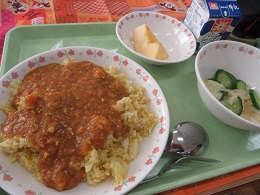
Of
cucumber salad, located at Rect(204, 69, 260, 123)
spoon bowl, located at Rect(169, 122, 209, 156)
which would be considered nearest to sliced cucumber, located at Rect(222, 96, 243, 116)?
cucumber salad, located at Rect(204, 69, 260, 123)

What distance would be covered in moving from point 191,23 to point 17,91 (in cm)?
153

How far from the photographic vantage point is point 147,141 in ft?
4.39

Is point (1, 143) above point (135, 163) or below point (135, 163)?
above

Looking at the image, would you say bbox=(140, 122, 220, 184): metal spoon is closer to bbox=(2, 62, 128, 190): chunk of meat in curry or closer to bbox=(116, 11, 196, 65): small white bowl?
bbox=(2, 62, 128, 190): chunk of meat in curry

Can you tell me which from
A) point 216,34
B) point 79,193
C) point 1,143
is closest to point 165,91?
point 216,34

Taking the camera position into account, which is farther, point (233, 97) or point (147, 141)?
point (233, 97)

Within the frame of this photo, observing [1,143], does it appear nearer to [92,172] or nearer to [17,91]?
[17,91]

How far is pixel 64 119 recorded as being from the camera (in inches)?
48.6

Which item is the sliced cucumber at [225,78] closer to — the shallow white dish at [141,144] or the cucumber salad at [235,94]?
the cucumber salad at [235,94]

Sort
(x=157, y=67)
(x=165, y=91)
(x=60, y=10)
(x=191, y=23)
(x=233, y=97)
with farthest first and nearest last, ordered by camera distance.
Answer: (x=60, y=10), (x=191, y=23), (x=157, y=67), (x=165, y=91), (x=233, y=97)

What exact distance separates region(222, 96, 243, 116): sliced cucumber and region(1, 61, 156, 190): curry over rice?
710 mm

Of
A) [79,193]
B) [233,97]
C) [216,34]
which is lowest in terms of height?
[79,193]

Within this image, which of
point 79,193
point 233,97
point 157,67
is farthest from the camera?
point 157,67

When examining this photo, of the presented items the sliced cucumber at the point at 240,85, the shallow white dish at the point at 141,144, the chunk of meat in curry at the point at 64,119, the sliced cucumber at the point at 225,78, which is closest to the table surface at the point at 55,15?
the shallow white dish at the point at 141,144
